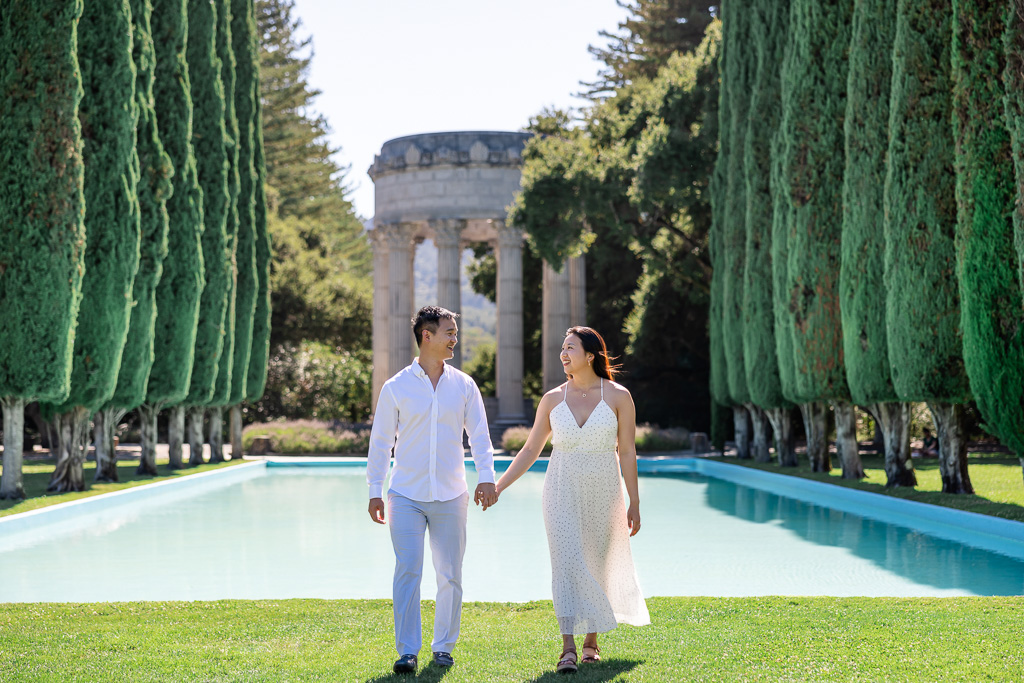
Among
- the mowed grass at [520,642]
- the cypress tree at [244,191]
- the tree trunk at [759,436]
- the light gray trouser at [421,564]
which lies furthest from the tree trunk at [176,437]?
the light gray trouser at [421,564]

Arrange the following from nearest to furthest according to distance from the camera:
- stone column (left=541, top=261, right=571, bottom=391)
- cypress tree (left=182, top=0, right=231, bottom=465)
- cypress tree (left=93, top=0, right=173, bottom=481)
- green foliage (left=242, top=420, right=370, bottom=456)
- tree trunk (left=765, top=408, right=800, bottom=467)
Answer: cypress tree (left=93, top=0, right=173, bottom=481)
tree trunk (left=765, top=408, right=800, bottom=467)
cypress tree (left=182, top=0, right=231, bottom=465)
green foliage (left=242, top=420, right=370, bottom=456)
stone column (left=541, top=261, right=571, bottom=391)

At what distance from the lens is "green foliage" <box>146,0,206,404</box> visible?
797 inches

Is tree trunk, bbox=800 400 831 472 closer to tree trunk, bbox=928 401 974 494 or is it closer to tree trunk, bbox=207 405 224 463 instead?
tree trunk, bbox=928 401 974 494

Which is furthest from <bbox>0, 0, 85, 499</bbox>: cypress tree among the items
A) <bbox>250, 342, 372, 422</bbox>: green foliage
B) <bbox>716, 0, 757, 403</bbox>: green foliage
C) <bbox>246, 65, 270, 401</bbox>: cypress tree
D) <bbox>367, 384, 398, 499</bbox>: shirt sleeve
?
<bbox>250, 342, 372, 422</bbox>: green foliage

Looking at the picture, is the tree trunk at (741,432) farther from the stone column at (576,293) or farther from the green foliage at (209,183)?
the green foliage at (209,183)

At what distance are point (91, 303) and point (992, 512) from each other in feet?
47.4

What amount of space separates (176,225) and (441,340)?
1732cm

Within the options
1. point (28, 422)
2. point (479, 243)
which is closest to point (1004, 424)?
point (28, 422)

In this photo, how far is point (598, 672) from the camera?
213 inches

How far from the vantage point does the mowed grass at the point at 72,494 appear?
14.8 m

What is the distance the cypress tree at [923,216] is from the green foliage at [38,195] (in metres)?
12.7

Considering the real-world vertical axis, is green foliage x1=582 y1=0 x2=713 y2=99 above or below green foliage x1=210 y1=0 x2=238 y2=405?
above

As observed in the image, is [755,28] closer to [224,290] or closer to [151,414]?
[224,290]

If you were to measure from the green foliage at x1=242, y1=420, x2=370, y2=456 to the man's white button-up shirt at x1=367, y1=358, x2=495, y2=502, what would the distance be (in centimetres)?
2497
